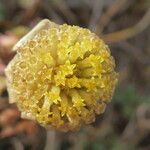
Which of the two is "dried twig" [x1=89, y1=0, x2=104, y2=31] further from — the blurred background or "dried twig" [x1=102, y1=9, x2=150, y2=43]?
"dried twig" [x1=102, y1=9, x2=150, y2=43]

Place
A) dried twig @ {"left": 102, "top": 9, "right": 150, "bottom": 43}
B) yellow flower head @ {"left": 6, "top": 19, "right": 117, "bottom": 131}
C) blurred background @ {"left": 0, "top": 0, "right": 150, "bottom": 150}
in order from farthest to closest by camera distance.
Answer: dried twig @ {"left": 102, "top": 9, "right": 150, "bottom": 43} < blurred background @ {"left": 0, "top": 0, "right": 150, "bottom": 150} < yellow flower head @ {"left": 6, "top": 19, "right": 117, "bottom": 131}

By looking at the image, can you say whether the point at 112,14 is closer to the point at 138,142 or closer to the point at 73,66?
the point at 138,142

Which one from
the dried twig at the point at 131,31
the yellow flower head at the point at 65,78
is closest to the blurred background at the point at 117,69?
the dried twig at the point at 131,31

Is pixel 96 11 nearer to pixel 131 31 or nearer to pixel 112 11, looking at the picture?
pixel 112 11

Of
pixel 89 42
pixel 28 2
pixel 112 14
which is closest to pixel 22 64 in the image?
pixel 89 42

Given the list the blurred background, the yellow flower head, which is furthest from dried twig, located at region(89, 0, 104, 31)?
the yellow flower head

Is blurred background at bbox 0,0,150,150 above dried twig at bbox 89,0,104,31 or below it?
below
